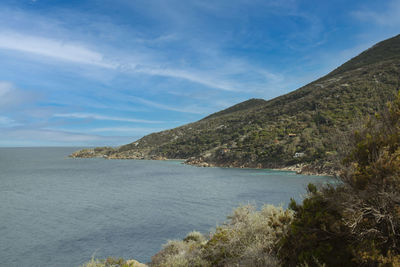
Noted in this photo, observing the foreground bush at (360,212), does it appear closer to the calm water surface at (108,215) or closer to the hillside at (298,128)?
the calm water surface at (108,215)

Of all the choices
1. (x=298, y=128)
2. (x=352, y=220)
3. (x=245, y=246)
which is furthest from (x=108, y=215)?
(x=298, y=128)

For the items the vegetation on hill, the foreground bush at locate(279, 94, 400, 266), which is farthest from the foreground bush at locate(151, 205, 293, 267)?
the foreground bush at locate(279, 94, 400, 266)

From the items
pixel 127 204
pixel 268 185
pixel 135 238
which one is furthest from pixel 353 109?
pixel 135 238

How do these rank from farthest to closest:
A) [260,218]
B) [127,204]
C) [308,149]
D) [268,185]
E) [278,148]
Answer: [278,148] → [308,149] → [268,185] → [127,204] → [260,218]

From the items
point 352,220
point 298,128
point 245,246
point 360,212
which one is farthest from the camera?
point 298,128

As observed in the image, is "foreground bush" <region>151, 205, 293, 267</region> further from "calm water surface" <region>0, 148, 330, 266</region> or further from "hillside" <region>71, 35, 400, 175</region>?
"hillside" <region>71, 35, 400, 175</region>

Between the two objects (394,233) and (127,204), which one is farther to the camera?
(127,204)

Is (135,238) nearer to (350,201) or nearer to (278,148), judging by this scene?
(350,201)

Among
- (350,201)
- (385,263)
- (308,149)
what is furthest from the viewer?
(308,149)

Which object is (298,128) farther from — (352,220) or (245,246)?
(352,220)

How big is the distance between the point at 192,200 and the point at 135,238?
1457 centimetres

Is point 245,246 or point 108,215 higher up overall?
point 245,246

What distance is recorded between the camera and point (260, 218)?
1247 centimetres

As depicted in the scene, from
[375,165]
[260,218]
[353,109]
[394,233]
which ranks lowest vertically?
[260,218]
